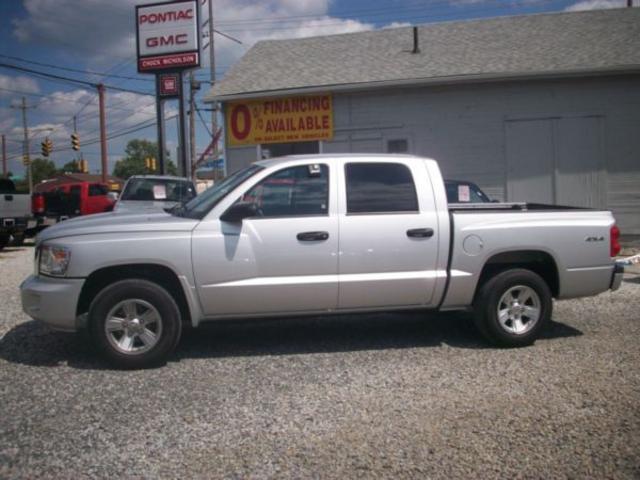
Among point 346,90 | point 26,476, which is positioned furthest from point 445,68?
point 26,476

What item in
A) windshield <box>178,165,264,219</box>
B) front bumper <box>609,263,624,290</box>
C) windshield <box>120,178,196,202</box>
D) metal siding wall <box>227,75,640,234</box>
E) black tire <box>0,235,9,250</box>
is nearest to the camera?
windshield <box>178,165,264,219</box>

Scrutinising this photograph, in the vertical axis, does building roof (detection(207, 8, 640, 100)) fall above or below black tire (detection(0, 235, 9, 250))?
above

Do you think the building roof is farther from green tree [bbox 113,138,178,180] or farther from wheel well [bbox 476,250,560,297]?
green tree [bbox 113,138,178,180]

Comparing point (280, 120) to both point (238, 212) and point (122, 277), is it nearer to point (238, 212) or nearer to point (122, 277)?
point (238, 212)

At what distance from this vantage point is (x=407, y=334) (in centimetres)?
651

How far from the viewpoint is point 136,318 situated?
17.2 ft

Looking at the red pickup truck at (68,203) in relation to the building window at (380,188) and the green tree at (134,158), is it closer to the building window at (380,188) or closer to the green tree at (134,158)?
the building window at (380,188)

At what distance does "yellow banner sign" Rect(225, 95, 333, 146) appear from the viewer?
15.1 meters

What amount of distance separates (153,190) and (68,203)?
706cm

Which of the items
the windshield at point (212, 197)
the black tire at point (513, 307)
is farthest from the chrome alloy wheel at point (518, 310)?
the windshield at point (212, 197)

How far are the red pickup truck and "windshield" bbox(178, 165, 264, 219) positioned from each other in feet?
41.6

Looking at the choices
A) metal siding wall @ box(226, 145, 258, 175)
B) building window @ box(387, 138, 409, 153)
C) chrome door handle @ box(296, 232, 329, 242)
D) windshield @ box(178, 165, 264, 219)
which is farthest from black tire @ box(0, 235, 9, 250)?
chrome door handle @ box(296, 232, 329, 242)

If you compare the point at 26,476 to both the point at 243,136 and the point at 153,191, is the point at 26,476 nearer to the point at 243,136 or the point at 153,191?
the point at 153,191

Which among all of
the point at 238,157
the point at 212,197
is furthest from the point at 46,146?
the point at 212,197
